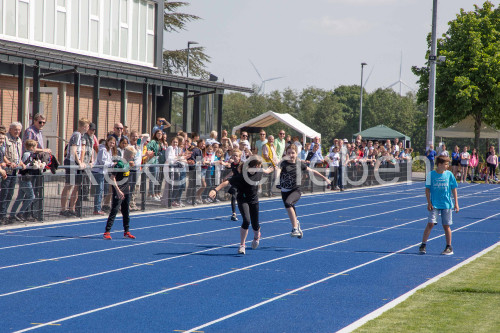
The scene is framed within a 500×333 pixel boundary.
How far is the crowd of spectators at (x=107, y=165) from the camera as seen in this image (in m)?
15.7

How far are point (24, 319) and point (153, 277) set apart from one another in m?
2.80

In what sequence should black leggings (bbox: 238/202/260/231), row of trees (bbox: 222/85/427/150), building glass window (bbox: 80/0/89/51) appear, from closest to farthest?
black leggings (bbox: 238/202/260/231), building glass window (bbox: 80/0/89/51), row of trees (bbox: 222/85/427/150)

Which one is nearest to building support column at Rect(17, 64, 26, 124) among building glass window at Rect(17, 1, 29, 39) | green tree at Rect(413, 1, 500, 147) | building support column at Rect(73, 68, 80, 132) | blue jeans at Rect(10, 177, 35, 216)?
building glass window at Rect(17, 1, 29, 39)

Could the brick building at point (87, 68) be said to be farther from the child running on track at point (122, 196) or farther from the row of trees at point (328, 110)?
the row of trees at point (328, 110)

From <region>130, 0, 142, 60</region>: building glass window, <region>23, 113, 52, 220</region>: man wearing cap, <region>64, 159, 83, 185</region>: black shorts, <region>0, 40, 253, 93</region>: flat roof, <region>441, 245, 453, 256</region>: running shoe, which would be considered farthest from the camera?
<region>130, 0, 142, 60</region>: building glass window

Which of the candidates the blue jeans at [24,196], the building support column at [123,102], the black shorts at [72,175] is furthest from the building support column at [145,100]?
the blue jeans at [24,196]

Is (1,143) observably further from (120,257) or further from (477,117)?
(477,117)

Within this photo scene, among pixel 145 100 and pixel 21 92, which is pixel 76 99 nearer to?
pixel 21 92

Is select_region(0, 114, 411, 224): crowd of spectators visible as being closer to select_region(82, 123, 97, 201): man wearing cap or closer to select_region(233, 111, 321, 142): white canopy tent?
select_region(82, 123, 97, 201): man wearing cap

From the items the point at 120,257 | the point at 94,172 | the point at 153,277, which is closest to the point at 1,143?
the point at 94,172

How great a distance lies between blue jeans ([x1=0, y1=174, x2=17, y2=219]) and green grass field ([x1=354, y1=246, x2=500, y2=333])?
8.74m

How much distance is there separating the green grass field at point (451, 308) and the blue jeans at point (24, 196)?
8.88 m

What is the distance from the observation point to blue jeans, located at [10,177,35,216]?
617 inches

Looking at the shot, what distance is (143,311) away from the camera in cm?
808
